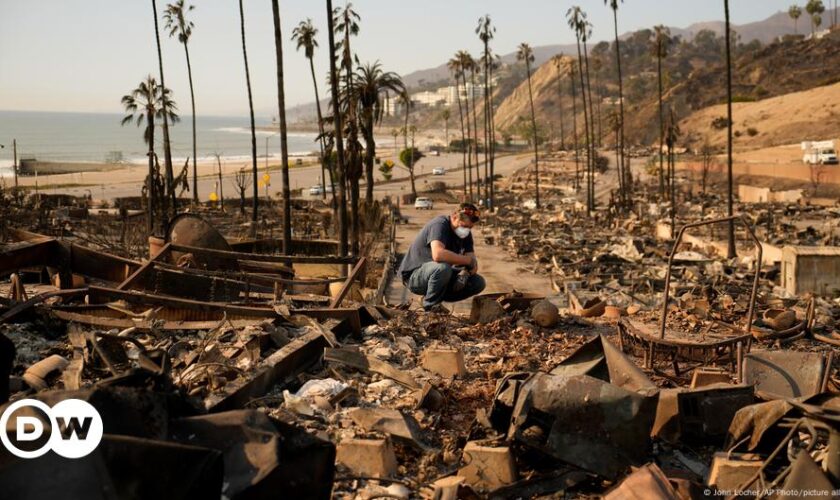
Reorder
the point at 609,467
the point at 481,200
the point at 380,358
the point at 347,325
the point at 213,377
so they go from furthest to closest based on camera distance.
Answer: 1. the point at 481,200
2. the point at 347,325
3. the point at 380,358
4. the point at 213,377
5. the point at 609,467

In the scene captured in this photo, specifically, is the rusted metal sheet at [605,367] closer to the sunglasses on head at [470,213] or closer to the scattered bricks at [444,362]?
the scattered bricks at [444,362]

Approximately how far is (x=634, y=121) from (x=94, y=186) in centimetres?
7952

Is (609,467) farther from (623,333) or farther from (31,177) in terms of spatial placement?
(31,177)

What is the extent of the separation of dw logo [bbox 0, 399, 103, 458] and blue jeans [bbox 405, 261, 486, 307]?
5.59 m

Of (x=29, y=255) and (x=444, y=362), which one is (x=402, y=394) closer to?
(x=444, y=362)

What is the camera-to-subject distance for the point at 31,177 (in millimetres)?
85188

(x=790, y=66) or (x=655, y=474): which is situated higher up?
(x=790, y=66)

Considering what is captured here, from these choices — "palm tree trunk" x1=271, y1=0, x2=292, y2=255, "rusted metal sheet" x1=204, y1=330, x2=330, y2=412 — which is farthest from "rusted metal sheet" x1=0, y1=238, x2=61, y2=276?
"palm tree trunk" x1=271, y1=0, x2=292, y2=255

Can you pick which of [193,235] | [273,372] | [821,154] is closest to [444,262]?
[273,372]

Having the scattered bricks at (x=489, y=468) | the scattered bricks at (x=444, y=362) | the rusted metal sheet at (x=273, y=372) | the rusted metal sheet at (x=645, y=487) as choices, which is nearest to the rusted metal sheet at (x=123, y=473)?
the rusted metal sheet at (x=273, y=372)

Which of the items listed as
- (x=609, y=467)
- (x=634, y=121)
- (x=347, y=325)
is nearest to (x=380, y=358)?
(x=347, y=325)

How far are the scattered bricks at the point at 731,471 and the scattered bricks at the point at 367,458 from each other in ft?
6.22

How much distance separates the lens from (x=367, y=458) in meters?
4.86

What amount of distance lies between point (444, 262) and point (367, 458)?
435 cm
